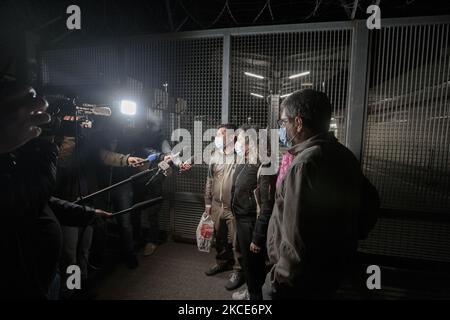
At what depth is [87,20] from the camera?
486 cm

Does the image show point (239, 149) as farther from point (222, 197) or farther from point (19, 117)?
point (19, 117)

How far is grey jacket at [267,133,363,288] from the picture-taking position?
4.91ft

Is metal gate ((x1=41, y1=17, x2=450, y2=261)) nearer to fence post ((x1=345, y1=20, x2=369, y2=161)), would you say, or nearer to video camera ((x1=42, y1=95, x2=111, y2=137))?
fence post ((x1=345, y1=20, x2=369, y2=161))

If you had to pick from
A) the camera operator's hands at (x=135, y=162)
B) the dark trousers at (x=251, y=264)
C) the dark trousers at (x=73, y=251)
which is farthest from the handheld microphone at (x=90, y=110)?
the dark trousers at (x=251, y=264)

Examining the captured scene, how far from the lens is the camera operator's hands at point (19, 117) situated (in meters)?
0.82

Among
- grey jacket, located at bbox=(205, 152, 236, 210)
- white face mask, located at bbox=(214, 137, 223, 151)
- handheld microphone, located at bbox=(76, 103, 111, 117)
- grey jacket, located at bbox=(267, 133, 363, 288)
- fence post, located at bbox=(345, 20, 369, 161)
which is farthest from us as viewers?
white face mask, located at bbox=(214, 137, 223, 151)

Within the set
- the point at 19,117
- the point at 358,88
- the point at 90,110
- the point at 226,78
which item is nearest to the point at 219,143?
the point at 226,78

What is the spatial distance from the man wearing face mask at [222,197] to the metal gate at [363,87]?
443mm

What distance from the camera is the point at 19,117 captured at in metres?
0.85

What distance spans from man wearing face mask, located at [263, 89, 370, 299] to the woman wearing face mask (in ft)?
2.95

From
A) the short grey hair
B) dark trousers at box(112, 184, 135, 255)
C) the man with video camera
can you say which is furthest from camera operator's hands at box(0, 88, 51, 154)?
dark trousers at box(112, 184, 135, 255)

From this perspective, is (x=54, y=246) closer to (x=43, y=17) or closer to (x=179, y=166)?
(x=179, y=166)

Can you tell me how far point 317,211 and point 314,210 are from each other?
2 cm
